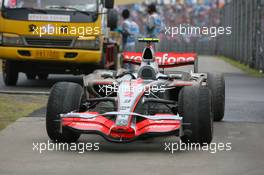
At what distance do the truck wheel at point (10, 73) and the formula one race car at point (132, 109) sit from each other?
8007 millimetres

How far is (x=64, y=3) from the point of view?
19.6m

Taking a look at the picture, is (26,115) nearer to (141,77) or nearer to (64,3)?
(141,77)

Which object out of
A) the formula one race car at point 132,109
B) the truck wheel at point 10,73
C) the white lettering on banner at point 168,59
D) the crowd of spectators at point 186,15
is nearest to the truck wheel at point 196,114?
the formula one race car at point 132,109

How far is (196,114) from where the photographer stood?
34.9 feet

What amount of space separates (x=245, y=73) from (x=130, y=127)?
18.1m

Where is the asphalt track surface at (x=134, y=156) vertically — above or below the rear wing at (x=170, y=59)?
below

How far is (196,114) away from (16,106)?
557 centimetres

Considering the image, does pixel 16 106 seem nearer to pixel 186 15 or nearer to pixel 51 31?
pixel 51 31

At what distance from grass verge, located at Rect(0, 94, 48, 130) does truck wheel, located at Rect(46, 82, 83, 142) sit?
192 centimetres

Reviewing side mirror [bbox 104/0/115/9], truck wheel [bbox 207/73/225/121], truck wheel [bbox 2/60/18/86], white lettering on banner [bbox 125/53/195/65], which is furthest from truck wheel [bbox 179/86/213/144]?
truck wheel [bbox 2/60/18/86]

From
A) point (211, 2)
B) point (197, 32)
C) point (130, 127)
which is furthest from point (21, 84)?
point (211, 2)

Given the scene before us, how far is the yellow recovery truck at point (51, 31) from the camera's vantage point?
1925 cm

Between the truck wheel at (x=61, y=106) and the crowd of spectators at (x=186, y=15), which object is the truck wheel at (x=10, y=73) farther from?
the crowd of spectators at (x=186, y=15)

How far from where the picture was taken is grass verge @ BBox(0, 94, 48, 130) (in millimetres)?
13955
